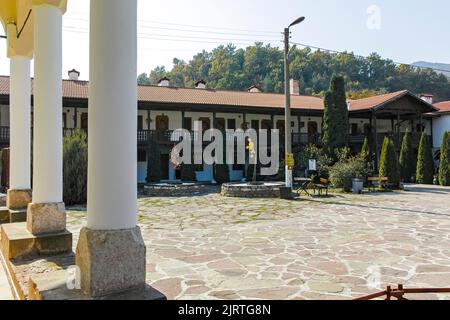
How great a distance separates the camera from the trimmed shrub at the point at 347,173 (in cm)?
1767

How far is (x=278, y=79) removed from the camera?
6019 centimetres

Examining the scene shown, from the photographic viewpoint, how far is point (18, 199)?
260 inches

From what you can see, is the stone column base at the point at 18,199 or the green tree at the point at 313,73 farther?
the green tree at the point at 313,73

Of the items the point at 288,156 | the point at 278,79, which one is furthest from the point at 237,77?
the point at 288,156

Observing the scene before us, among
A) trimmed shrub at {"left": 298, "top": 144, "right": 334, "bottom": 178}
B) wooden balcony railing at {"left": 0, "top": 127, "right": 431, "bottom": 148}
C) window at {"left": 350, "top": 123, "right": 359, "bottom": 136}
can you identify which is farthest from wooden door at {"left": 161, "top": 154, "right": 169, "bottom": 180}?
window at {"left": 350, "top": 123, "right": 359, "bottom": 136}

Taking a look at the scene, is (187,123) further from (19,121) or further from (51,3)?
(51,3)

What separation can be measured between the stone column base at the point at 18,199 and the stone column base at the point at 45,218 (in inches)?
64.9

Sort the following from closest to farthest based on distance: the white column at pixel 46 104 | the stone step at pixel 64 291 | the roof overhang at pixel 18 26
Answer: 1. the stone step at pixel 64 291
2. the white column at pixel 46 104
3. the roof overhang at pixel 18 26

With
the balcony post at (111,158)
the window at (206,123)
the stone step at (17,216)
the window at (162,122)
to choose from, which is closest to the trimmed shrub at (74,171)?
the stone step at (17,216)

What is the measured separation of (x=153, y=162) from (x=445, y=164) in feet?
57.4

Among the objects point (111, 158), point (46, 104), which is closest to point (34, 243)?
point (46, 104)

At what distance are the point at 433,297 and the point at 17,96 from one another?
22.6 ft

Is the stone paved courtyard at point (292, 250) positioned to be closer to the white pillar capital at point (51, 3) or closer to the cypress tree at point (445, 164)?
the white pillar capital at point (51, 3)
